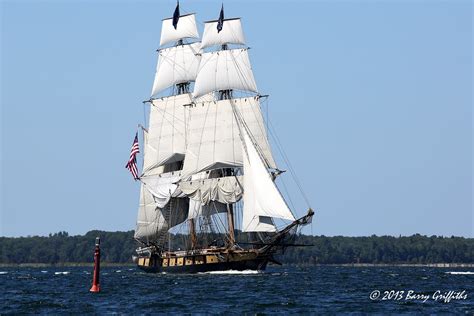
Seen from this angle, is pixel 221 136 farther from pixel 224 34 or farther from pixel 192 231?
pixel 192 231

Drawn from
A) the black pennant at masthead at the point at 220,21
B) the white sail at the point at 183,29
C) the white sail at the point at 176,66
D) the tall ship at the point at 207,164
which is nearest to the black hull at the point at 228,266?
the tall ship at the point at 207,164

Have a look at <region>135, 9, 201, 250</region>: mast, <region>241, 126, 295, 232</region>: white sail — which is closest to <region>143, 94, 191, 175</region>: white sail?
<region>135, 9, 201, 250</region>: mast

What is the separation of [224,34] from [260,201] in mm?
19188

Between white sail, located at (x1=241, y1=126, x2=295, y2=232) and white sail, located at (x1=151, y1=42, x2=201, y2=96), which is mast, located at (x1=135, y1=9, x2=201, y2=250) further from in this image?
white sail, located at (x1=241, y1=126, x2=295, y2=232)

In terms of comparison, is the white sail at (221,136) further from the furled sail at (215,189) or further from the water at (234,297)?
the water at (234,297)

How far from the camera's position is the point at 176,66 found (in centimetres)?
13988

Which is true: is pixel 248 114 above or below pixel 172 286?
above

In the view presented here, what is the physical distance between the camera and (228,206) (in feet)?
419

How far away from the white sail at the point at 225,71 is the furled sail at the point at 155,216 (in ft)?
51.2

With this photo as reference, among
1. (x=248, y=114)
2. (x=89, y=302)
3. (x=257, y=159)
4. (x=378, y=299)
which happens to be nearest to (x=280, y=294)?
(x=378, y=299)

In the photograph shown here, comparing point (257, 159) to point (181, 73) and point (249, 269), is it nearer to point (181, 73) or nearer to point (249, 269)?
point (249, 269)

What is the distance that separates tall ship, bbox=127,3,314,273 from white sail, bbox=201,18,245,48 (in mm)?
99

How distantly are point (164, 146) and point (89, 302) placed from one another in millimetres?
54073

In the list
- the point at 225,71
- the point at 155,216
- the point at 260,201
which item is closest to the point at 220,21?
the point at 225,71
